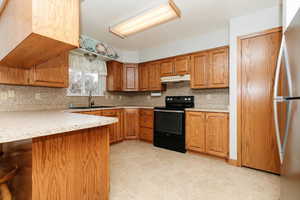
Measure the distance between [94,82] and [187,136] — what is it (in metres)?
2.70

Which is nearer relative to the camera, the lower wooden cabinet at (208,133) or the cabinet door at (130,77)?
the lower wooden cabinet at (208,133)

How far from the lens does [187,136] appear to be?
2.94m

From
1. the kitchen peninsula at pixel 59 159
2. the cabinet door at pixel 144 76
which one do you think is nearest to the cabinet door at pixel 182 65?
the cabinet door at pixel 144 76

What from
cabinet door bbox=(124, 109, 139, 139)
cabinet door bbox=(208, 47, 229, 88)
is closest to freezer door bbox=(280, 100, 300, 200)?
cabinet door bbox=(208, 47, 229, 88)

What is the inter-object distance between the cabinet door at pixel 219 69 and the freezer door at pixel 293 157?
183 centimetres

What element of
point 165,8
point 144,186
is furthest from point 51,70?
point 144,186

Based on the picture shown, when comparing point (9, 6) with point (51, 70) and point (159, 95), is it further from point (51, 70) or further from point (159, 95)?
point (159, 95)

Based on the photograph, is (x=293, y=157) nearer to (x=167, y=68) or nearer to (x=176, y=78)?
(x=176, y=78)

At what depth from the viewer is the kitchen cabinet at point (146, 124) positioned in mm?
3605

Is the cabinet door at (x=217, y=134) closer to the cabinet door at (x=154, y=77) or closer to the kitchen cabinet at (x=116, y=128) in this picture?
the cabinet door at (x=154, y=77)

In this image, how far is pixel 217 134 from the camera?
2.62 meters

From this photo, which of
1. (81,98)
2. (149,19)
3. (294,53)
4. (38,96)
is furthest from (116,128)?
(294,53)

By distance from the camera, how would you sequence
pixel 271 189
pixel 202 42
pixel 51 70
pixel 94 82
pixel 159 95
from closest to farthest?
pixel 271 189 < pixel 51 70 < pixel 202 42 < pixel 94 82 < pixel 159 95

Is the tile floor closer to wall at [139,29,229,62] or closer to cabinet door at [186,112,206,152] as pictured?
cabinet door at [186,112,206,152]
